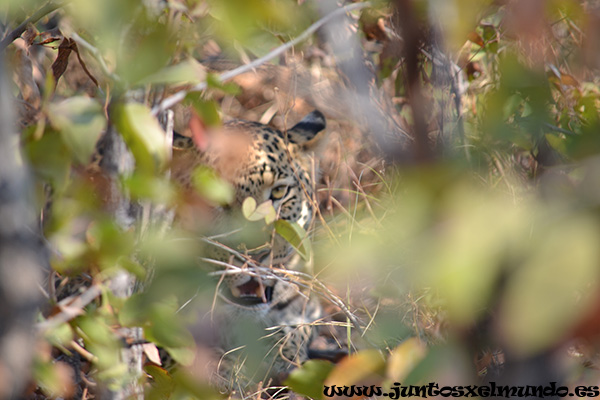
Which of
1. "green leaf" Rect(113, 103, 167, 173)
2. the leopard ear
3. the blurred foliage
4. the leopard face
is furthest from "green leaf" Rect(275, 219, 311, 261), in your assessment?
the leopard ear

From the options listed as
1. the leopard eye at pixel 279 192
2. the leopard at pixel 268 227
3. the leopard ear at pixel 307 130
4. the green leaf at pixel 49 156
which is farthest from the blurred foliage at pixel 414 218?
the leopard ear at pixel 307 130

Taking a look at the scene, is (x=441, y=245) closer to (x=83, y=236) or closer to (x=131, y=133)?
(x=131, y=133)

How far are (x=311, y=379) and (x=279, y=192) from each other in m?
1.22

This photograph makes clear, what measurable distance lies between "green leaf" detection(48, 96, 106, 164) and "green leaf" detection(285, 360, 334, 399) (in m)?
0.45

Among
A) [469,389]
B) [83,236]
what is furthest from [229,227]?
[469,389]

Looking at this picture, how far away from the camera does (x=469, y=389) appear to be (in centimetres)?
44

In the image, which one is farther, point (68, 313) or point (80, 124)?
point (68, 313)

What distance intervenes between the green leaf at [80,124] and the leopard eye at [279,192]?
4.46 ft

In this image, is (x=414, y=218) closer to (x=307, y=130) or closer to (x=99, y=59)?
(x=99, y=59)

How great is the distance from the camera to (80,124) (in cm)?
64

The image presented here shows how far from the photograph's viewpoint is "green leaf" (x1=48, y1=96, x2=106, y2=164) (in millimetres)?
619

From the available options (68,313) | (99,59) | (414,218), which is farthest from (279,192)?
(414,218)

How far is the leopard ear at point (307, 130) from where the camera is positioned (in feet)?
7.25

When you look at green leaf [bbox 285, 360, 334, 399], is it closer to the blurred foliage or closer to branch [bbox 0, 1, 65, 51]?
the blurred foliage
